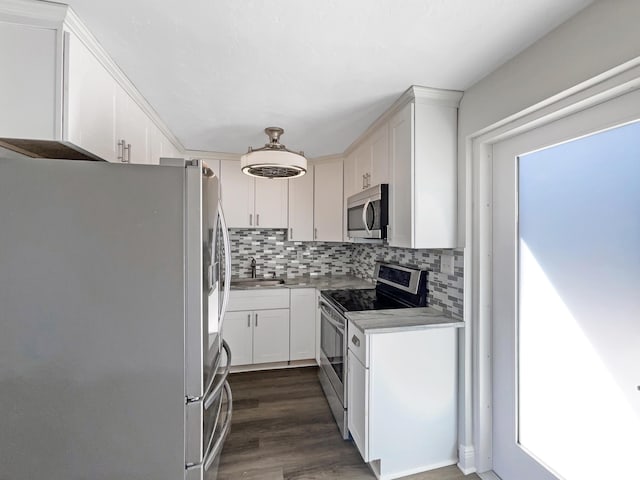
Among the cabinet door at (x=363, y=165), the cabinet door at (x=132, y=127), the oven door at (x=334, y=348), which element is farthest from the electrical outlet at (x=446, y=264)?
the cabinet door at (x=132, y=127)

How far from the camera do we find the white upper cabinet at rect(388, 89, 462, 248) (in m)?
1.71

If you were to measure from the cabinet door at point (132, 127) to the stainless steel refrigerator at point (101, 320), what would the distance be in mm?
695

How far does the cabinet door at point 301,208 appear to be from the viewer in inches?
130

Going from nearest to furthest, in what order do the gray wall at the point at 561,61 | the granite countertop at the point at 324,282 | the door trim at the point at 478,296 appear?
the gray wall at the point at 561,61
the door trim at the point at 478,296
the granite countertop at the point at 324,282

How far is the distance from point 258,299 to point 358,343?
5.02 ft

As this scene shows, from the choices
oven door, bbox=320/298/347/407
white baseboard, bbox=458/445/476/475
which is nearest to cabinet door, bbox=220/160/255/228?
oven door, bbox=320/298/347/407

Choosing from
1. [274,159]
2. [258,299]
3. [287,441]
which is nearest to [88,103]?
[274,159]

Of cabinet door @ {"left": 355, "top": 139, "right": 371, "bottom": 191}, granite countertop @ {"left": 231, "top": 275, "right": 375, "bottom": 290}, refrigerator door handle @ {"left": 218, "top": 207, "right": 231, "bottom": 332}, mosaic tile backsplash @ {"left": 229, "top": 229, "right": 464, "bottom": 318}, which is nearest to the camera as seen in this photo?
refrigerator door handle @ {"left": 218, "top": 207, "right": 231, "bottom": 332}

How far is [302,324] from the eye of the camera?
3070mm

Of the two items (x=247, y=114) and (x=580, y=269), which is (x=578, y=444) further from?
(x=247, y=114)

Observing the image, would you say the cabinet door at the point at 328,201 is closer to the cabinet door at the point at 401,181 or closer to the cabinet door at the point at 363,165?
the cabinet door at the point at 363,165

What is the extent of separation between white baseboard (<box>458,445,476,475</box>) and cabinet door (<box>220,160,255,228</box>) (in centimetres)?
271

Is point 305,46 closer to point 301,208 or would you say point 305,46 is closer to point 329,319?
point 329,319

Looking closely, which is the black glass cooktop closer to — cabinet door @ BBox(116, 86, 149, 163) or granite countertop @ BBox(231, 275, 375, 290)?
granite countertop @ BBox(231, 275, 375, 290)
